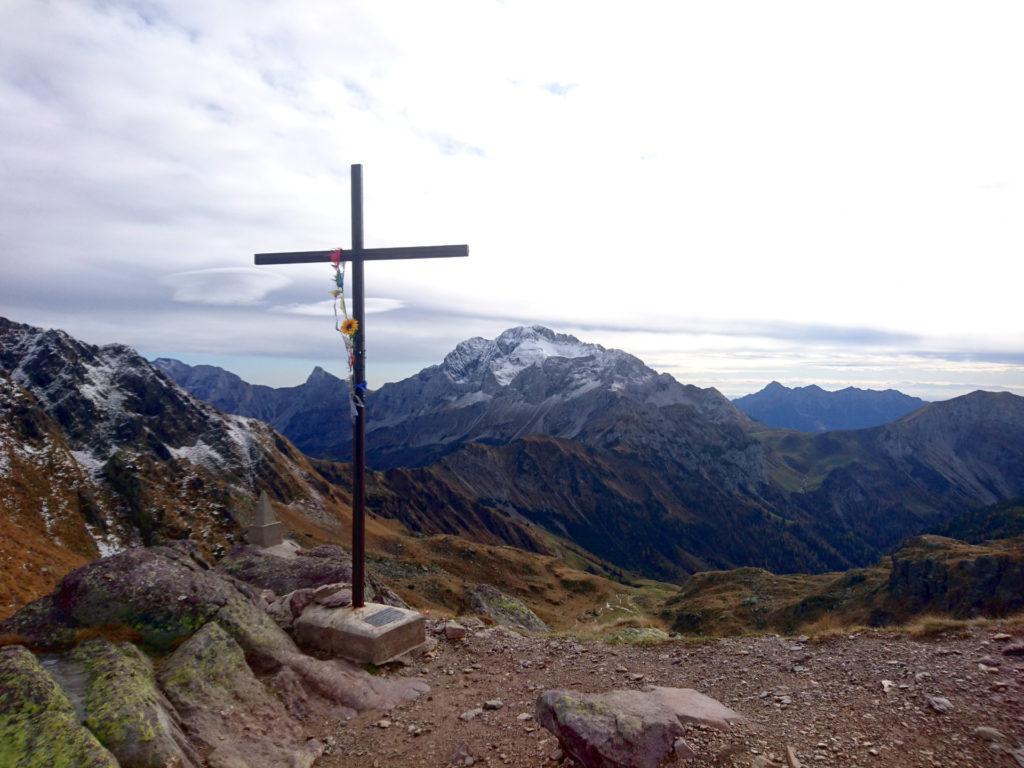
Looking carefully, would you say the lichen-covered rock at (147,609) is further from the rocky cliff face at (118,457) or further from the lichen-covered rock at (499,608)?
the rocky cliff face at (118,457)

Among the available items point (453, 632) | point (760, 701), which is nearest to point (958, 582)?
point (760, 701)

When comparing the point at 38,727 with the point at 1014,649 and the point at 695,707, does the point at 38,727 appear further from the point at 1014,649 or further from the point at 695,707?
the point at 1014,649

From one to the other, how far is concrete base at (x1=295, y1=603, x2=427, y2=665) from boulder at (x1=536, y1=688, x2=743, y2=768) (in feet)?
16.5

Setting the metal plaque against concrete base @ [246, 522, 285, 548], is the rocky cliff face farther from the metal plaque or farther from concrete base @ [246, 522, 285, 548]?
the metal plaque

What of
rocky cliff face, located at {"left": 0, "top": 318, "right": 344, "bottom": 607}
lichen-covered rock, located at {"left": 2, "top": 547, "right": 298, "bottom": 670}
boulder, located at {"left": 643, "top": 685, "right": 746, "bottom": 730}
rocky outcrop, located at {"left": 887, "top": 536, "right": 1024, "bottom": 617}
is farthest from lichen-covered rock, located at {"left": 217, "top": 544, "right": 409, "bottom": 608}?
rocky outcrop, located at {"left": 887, "top": 536, "right": 1024, "bottom": 617}

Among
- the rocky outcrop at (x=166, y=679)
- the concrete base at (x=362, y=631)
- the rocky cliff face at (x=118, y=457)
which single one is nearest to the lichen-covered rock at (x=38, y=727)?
the rocky outcrop at (x=166, y=679)

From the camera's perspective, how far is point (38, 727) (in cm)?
733

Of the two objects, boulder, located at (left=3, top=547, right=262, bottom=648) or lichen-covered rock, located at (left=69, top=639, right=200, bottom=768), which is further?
boulder, located at (left=3, top=547, right=262, bottom=648)

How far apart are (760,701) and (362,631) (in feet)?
26.1

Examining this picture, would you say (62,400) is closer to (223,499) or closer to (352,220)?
(223,499)

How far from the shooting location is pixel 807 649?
12.9 meters

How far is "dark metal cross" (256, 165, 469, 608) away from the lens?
45.3 feet

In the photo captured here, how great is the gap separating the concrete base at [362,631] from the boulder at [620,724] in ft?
16.5

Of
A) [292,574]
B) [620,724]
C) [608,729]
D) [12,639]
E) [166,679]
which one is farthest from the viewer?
[292,574]
